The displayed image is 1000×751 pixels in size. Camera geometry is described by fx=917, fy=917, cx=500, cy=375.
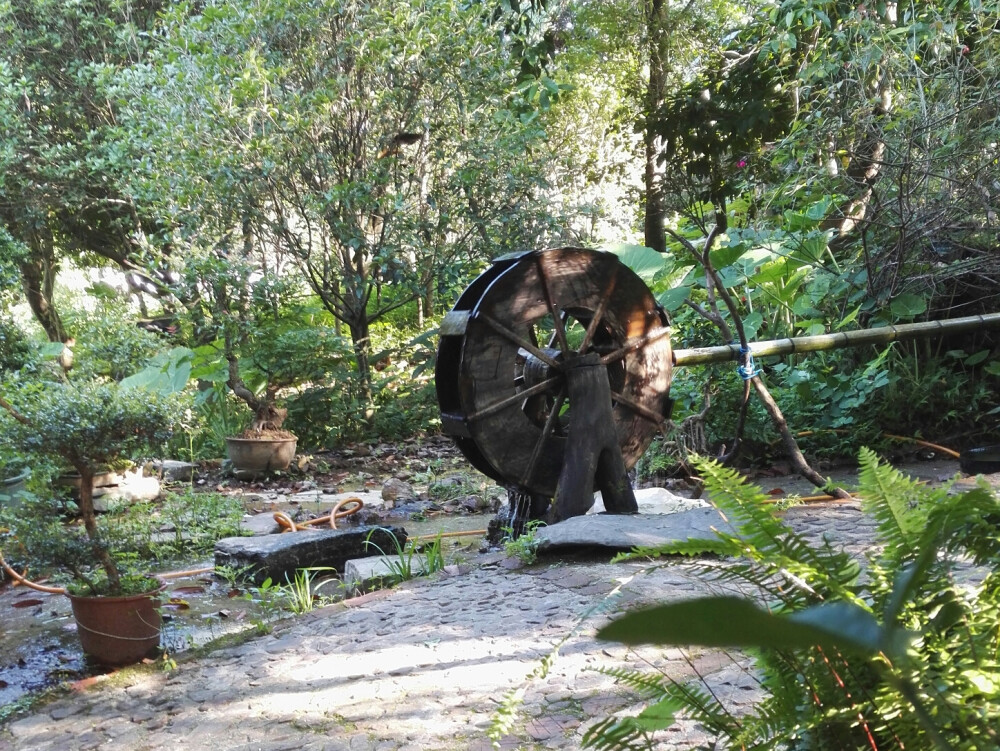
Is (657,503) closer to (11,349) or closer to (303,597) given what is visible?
(303,597)

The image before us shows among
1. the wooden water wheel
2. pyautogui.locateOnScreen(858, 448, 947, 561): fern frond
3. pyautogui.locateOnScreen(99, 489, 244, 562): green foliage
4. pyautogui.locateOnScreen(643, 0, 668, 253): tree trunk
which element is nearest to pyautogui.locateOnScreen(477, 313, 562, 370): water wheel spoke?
the wooden water wheel

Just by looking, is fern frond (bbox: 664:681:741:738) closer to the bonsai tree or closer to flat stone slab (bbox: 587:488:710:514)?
the bonsai tree

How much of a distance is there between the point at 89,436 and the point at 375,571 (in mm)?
1703

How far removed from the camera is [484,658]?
133 inches

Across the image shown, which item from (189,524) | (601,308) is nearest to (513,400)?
(601,308)

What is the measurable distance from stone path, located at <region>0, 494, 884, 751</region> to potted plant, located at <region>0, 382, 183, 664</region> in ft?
1.15

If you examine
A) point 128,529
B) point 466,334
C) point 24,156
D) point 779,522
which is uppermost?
point 24,156

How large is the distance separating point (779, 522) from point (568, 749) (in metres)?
1.24

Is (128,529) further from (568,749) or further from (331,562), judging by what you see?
(568,749)

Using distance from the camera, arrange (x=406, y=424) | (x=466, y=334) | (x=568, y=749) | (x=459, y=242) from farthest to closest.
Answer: (x=406, y=424) < (x=459, y=242) < (x=466, y=334) < (x=568, y=749)

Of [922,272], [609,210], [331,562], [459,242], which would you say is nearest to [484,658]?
[331,562]

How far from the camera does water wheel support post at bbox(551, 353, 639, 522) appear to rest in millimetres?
5324

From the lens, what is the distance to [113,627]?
13.5 ft

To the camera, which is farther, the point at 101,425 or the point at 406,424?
the point at 406,424
